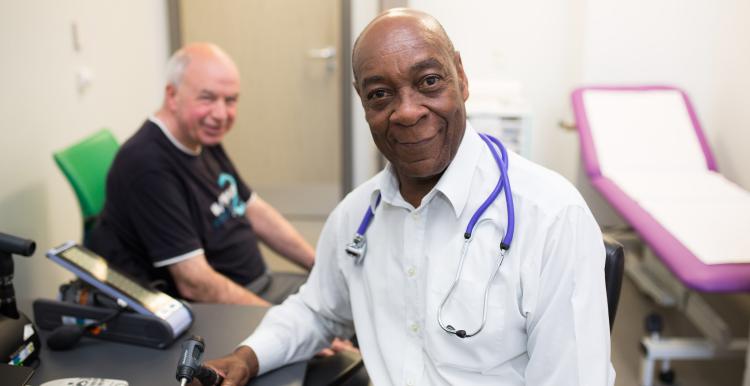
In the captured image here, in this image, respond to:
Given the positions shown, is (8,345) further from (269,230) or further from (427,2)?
(427,2)

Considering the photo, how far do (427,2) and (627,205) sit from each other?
145 centimetres

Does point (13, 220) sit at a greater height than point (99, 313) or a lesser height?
lesser

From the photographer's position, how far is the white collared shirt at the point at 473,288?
38.8 inches

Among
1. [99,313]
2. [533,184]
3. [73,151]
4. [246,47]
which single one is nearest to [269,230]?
[73,151]

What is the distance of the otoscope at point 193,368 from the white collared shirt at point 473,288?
5.1 inches

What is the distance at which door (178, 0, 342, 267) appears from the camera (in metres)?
3.58

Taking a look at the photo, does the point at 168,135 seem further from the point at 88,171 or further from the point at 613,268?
the point at 613,268

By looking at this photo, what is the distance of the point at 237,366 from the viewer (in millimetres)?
1110

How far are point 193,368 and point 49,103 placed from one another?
1.59 meters

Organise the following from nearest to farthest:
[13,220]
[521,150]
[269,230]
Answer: [13,220] < [269,230] < [521,150]

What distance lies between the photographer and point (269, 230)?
2.15 meters

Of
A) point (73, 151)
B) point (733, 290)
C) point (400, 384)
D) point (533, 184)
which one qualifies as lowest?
point (733, 290)

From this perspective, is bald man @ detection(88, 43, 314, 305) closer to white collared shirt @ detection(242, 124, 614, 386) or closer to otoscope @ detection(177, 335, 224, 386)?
white collared shirt @ detection(242, 124, 614, 386)

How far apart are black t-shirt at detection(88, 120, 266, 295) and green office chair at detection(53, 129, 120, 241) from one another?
14cm
